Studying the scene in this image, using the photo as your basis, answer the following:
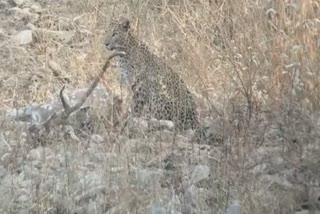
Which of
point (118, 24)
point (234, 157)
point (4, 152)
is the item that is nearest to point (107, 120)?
A: point (4, 152)

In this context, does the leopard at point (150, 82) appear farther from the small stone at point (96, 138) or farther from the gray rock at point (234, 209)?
the gray rock at point (234, 209)

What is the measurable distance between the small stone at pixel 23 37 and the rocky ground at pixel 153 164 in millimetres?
1498

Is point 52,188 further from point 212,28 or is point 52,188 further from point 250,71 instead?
point 212,28

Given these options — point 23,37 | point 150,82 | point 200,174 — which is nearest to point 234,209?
point 200,174

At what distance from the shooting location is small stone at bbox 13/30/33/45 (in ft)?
20.4

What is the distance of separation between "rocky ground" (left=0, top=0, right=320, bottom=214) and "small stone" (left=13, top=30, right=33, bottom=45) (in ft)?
4.91

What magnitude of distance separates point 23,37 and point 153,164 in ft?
9.27

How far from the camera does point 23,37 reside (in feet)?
20.6

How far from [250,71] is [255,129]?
1.07ft

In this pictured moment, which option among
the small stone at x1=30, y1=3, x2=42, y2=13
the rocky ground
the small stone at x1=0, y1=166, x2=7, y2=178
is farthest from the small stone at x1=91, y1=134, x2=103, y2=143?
the small stone at x1=30, y1=3, x2=42, y2=13

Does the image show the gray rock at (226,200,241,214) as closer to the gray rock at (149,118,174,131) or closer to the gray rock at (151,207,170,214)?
the gray rock at (151,207,170,214)

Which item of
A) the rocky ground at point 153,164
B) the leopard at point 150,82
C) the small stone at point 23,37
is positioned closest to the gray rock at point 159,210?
the rocky ground at point 153,164

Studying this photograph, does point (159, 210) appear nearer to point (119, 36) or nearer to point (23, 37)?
point (119, 36)

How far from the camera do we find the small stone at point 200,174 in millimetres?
3535
